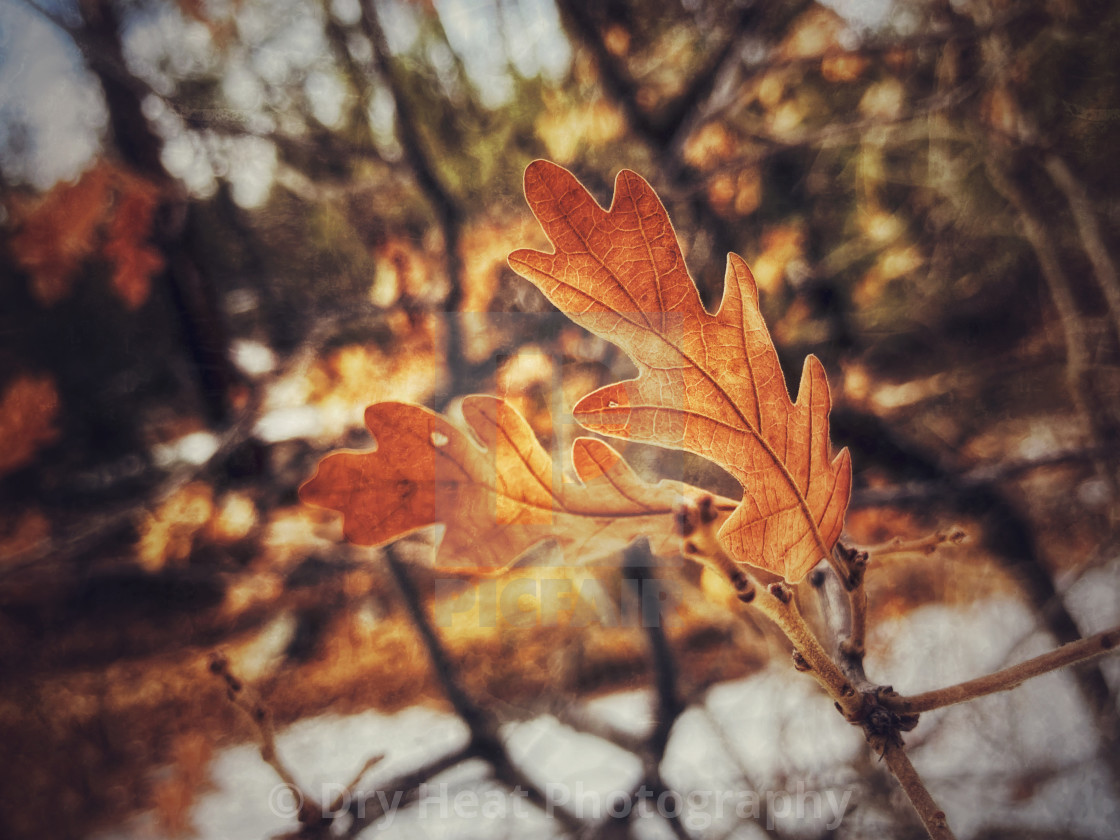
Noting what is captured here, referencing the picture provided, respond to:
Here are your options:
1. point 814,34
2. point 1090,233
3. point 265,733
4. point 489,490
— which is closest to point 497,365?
point 489,490

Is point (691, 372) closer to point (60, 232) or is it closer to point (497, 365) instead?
point (497, 365)

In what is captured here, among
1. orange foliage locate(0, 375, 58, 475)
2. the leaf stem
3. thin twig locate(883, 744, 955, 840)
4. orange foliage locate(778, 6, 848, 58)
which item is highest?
orange foliage locate(778, 6, 848, 58)

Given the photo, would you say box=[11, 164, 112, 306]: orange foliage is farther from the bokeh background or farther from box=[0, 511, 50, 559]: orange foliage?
box=[0, 511, 50, 559]: orange foliage

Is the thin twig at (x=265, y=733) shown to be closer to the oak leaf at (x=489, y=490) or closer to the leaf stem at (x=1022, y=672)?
the oak leaf at (x=489, y=490)

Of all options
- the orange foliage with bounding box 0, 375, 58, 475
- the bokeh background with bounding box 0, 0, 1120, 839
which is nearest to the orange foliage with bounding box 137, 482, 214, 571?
the bokeh background with bounding box 0, 0, 1120, 839

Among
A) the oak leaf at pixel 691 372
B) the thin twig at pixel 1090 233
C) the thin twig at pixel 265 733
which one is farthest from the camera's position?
the thin twig at pixel 1090 233

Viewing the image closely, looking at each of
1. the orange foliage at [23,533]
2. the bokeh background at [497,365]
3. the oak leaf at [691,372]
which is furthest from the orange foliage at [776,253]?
the orange foliage at [23,533]
